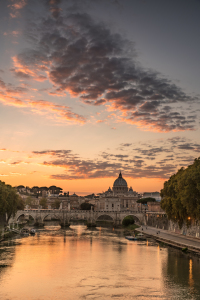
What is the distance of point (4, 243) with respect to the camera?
61.2 m

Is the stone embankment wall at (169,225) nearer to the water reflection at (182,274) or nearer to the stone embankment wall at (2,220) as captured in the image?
the water reflection at (182,274)

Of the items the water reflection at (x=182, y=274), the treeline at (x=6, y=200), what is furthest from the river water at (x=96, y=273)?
the treeline at (x=6, y=200)

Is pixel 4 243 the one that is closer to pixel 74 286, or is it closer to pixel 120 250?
pixel 120 250

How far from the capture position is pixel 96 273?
3759 cm

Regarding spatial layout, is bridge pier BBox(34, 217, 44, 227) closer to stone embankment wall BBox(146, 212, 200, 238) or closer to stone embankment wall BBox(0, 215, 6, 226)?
stone embankment wall BBox(0, 215, 6, 226)

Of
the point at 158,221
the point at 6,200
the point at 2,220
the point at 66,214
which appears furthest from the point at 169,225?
the point at 66,214

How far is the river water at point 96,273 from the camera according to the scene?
1166 inches

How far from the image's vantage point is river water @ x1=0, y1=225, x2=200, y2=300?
29.6 metres

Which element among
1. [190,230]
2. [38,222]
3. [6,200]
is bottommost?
[38,222]

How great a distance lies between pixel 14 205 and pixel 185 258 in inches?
1934

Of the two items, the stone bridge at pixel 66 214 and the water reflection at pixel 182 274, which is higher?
the stone bridge at pixel 66 214

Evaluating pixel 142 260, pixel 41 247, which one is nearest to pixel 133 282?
pixel 142 260

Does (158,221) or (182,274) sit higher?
(158,221)

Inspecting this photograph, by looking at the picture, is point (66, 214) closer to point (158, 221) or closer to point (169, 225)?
point (158, 221)
